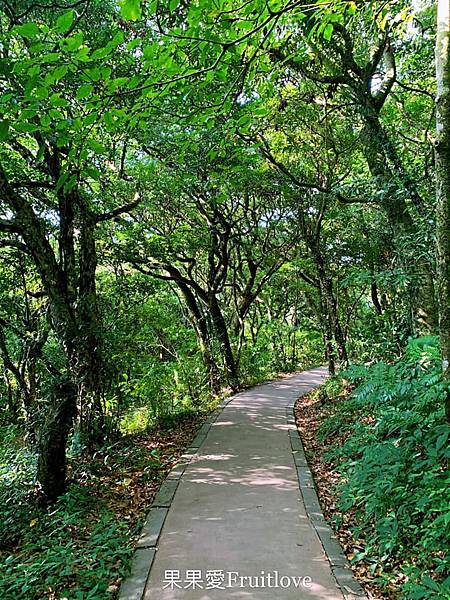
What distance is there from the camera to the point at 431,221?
5.22m

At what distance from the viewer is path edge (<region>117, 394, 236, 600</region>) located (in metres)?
3.30

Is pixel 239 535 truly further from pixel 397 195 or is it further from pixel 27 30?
pixel 397 195

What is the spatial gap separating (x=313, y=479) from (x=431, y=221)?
339 cm

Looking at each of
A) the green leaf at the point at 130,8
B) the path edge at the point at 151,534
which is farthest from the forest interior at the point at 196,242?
the path edge at the point at 151,534

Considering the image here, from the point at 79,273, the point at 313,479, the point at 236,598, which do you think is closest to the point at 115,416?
the point at 79,273

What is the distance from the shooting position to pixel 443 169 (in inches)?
121

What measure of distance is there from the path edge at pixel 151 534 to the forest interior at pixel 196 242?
113 millimetres

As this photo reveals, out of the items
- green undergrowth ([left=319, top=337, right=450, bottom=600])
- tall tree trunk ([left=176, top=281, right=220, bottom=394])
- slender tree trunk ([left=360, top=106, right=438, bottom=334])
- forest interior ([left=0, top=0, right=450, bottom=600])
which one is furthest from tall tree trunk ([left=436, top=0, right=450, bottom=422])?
tall tree trunk ([left=176, top=281, right=220, bottom=394])

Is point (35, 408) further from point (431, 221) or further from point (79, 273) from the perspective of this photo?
point (431, 221)

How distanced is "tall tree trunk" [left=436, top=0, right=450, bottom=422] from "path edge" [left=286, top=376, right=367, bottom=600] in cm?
146

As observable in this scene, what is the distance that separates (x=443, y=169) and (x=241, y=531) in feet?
11.3

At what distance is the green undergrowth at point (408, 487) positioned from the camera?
3115mm

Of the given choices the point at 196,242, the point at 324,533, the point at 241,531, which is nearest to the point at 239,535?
the point at 241,531

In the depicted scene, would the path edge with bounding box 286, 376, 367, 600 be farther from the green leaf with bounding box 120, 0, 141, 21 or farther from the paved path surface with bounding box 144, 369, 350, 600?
the green leaf with bounding box 120, 0, 141, 21
